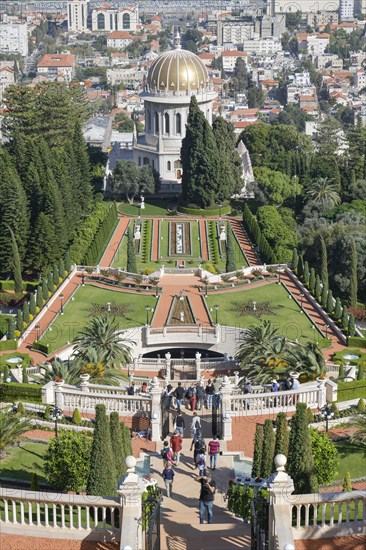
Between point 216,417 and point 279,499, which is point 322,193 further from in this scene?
point 279,499

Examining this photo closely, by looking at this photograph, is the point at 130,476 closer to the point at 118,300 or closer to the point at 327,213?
the point at 118,300

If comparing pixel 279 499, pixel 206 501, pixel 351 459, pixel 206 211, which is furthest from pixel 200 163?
pixel 279 499

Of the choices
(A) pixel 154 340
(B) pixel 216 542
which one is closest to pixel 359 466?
(B) pixel 216 542

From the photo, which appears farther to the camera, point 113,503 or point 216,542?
point 216,542

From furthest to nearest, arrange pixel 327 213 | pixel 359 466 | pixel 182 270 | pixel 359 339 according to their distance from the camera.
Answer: pixel 327 213, pixel 182 270, pixel 359 339, pixel 359 466

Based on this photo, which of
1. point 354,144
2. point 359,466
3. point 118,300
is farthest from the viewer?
point 354,144

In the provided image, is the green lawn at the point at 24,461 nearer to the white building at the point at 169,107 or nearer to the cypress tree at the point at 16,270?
the cypress tree at the point at 16,270

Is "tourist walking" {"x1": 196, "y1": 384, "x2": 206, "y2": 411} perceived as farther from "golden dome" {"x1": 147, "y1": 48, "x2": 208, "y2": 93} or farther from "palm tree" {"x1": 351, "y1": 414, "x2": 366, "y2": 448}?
"golden dome" {"x1": 147, "y1": 48, "x2": 208, "y2": 93}

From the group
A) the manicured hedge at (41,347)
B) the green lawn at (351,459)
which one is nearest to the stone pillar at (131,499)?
the green lawn at (351,459)
